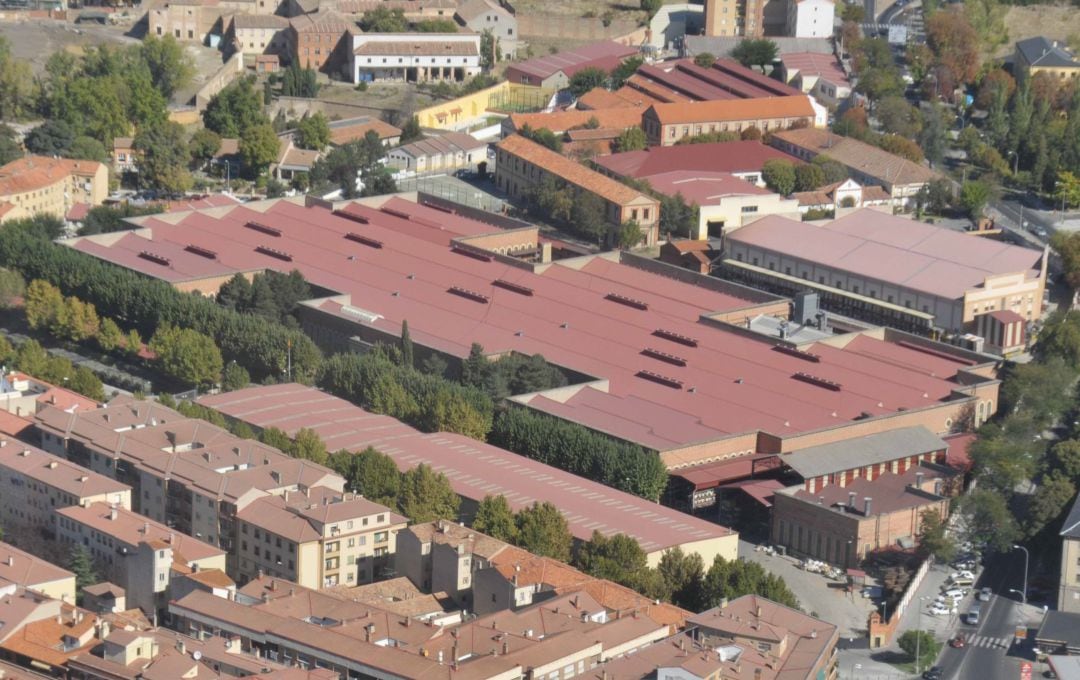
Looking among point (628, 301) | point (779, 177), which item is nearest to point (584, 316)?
point (628, 301)

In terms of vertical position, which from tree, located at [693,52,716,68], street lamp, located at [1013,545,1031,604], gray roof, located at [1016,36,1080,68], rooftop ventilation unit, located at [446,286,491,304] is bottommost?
street lamp, located at [1013,545,1031,604]

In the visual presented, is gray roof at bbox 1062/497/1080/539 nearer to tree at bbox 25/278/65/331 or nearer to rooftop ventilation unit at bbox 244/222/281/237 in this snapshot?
tree at bbox 25/278/65/331

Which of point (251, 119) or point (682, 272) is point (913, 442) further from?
point (251, 119)

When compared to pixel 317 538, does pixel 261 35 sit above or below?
above

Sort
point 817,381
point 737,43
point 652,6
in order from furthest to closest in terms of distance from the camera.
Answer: point 652,6, point 737,43, point 817,381

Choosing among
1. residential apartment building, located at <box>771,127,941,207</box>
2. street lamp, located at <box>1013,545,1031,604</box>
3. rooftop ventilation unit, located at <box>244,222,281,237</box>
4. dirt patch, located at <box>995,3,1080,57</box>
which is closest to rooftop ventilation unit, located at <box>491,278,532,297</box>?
rooftop ventilation unit, located at <box>244,222,281,237</box>

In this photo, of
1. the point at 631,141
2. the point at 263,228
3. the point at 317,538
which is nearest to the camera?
the point at 317,538

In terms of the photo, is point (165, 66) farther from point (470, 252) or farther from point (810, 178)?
point (810, 178)
